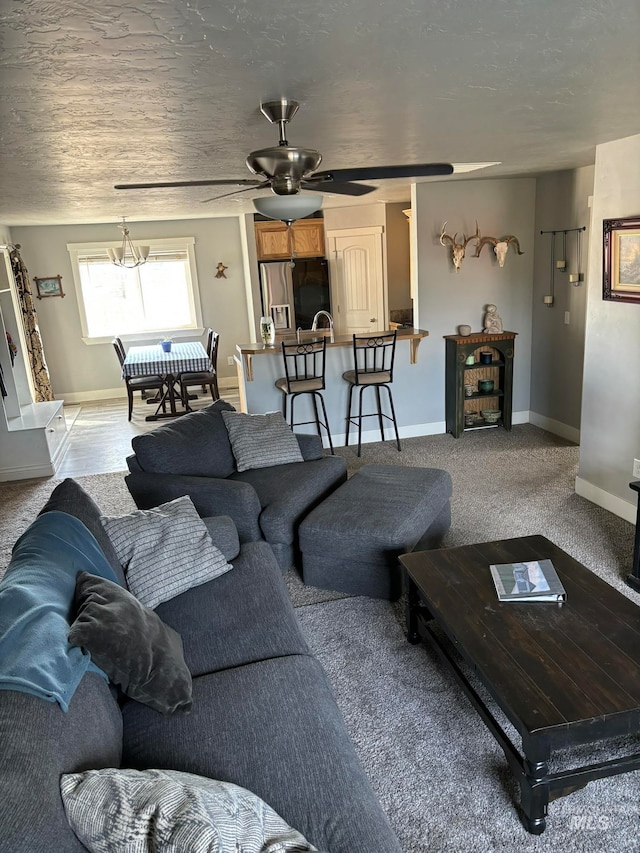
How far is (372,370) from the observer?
5.51 meters

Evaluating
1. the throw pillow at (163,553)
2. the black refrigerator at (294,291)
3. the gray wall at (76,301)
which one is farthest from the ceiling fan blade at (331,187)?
the gray wall at (76,301)

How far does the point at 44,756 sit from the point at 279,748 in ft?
1.98

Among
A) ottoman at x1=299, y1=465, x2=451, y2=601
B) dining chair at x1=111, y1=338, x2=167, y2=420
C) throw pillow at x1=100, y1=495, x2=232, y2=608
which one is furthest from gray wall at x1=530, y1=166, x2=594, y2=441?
dining chair at x1=111, y1=338, x2=167, y2=420

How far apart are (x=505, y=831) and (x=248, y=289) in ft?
24.3

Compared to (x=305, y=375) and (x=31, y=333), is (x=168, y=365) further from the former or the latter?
(x=305, y=375)

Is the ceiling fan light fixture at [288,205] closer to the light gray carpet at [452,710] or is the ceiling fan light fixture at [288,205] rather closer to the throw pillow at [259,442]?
the throw pillow at [259,442]

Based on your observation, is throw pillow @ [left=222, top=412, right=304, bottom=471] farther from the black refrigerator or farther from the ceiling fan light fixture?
the black refrigerator

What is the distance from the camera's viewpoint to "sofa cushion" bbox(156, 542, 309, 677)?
2064 millimetres

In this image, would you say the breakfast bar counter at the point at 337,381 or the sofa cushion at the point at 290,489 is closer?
the sofa cushion at the point at 290,489

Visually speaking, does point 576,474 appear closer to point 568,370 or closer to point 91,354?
point 568,370

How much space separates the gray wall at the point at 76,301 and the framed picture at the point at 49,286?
7 centimetres

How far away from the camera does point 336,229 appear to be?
25.6ft

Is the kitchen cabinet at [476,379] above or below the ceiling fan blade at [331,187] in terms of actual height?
below

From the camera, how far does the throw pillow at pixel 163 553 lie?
239 centimetres
